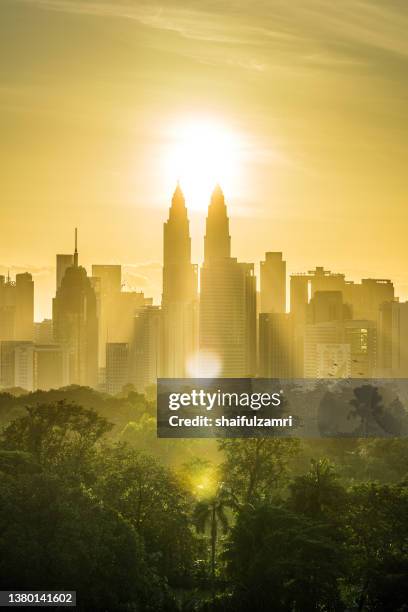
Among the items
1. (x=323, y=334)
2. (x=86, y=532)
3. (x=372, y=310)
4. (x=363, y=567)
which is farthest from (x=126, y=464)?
(x=372, y=310)

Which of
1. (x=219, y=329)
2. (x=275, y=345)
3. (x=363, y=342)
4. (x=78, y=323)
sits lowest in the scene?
(x=363, y=342)

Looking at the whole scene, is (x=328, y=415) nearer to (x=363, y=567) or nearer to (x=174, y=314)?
(x=363, y=567)

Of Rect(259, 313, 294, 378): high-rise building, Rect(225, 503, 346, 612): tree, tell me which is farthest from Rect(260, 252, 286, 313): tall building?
Rect(225, 503, 346, 612): tree

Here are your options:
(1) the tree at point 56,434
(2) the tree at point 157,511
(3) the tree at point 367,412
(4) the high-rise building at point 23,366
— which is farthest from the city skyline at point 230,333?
(2) the tree at point 157,511

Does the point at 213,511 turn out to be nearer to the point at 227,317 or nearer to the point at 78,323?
the point at 227,317

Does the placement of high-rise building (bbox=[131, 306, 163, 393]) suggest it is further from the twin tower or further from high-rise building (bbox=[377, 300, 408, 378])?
high-rise building (bbox=[377, 300, 408, 378])

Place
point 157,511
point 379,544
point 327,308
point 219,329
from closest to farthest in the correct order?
point 379,544 < point 157,511 < point 327,308 < point 219,329

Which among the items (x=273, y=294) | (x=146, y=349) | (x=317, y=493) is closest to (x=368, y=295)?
(x=273, y=294)
